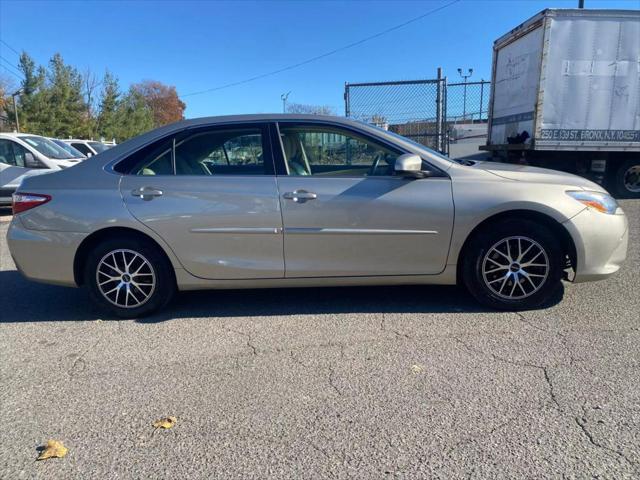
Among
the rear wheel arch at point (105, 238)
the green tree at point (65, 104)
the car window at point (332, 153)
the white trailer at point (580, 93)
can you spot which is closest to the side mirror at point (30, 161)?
the rear wheel arch at point (105, 238)

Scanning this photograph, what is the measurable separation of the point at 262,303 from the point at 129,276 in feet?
3.79

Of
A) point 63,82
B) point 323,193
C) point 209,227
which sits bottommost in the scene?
point 209,227

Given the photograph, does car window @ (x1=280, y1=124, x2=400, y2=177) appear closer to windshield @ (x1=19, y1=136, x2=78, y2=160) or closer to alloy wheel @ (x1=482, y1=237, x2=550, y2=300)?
alloy wheel @ (x1=482, y1=237, x2=550, y2=300)

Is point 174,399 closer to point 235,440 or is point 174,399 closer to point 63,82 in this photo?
point 235,440

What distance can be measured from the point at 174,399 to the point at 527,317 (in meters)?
2.72

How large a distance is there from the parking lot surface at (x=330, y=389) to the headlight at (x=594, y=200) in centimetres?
82

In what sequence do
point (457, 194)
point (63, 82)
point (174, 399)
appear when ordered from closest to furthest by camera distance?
point (174, 399) < point (457, 194) < point (63, 82)

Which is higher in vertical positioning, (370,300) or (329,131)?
(329,131)

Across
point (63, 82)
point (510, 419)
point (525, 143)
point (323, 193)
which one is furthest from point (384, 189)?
point (63, 82)

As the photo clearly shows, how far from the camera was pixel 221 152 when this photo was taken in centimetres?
391

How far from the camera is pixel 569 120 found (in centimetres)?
906

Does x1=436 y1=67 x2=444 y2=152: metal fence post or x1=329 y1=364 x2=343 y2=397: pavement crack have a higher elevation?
x1=436 y1=67 x2=444 y2=152: metal fence post

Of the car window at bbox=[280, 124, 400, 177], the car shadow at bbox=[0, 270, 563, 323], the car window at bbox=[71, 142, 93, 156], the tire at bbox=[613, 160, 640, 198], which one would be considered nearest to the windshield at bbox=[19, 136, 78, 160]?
the car window at bbox=[71, 142, 93, 156]

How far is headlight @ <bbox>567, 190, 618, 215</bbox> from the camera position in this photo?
364 centimetres
